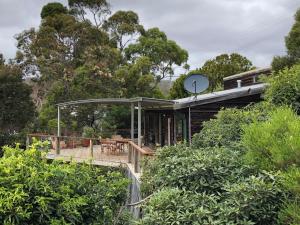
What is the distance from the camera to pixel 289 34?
1564cm

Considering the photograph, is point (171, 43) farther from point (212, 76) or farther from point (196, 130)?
A: point (196, 130)

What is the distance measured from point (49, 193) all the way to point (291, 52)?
42.1ft

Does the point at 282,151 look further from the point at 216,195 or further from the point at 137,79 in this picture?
the point at 137,79

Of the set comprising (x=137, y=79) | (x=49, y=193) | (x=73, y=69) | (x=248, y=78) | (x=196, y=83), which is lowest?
(x=49, y=193)

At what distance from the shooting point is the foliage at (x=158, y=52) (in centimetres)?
3100

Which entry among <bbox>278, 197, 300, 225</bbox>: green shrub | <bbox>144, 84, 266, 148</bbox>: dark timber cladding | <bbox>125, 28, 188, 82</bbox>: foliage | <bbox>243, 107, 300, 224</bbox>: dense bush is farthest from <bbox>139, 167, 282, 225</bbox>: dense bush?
<bbox>125, 28, 188, 82</bbox>: foliage

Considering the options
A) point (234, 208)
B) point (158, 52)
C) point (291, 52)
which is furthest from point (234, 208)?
point (158, 52)

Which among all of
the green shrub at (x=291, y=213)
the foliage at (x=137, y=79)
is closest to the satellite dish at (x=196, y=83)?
the green shrub at (x=291, y=213)

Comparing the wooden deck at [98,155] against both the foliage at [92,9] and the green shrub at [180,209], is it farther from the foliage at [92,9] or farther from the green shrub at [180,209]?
the foliage at [92,9]

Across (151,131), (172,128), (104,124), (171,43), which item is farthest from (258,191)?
(171,43)

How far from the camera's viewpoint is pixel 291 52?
594 inches

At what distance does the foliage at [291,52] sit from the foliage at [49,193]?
38.4 ft

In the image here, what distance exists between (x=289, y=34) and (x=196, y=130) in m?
4.96

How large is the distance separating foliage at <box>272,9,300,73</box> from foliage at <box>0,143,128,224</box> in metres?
11.7
